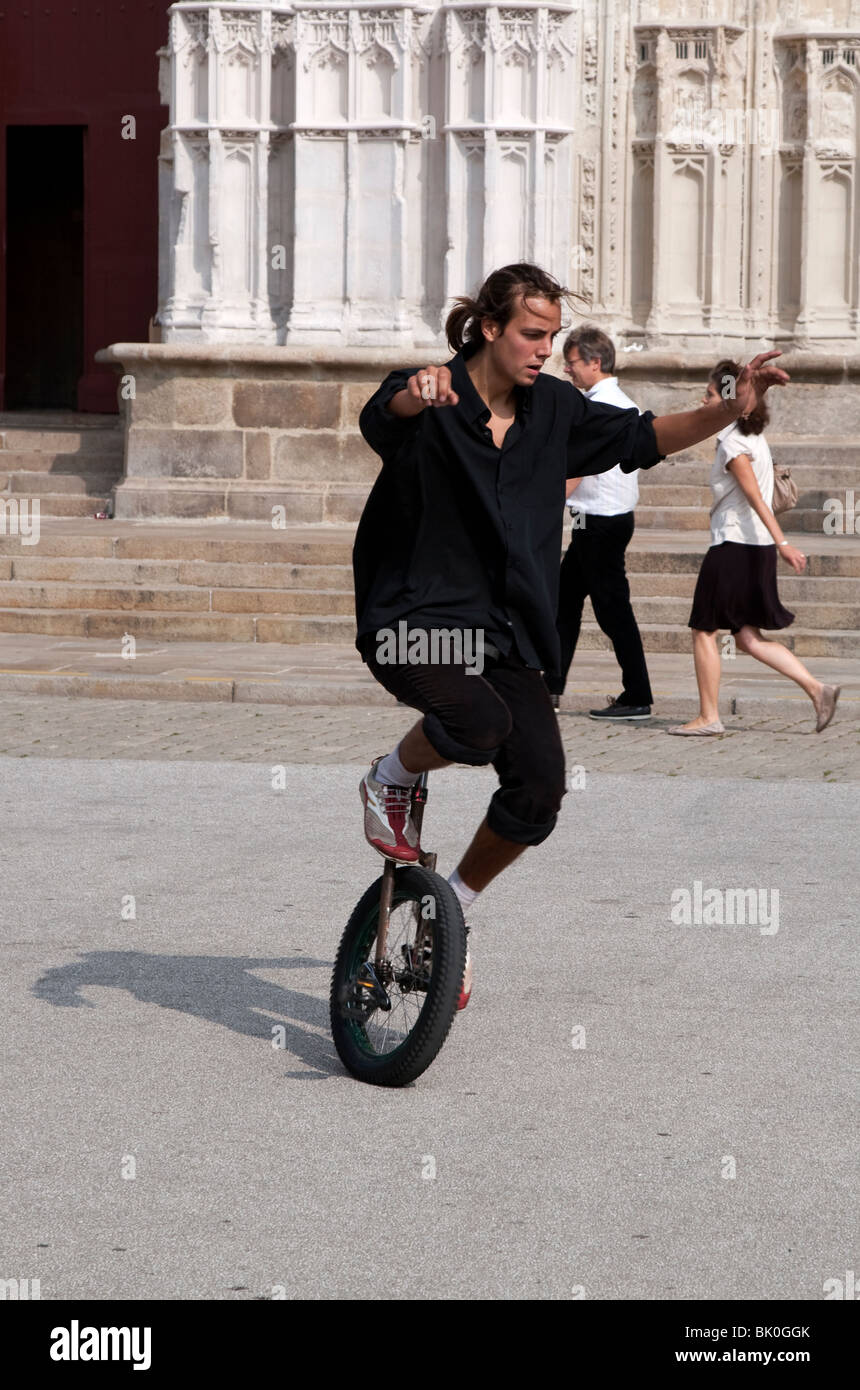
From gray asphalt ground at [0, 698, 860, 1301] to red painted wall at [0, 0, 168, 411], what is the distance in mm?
11766

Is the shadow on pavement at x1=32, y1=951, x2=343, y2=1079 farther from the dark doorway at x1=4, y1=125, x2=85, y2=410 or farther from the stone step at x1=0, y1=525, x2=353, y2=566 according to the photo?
the dark doorway at x1=4, y1=125, x2=85, y2=410

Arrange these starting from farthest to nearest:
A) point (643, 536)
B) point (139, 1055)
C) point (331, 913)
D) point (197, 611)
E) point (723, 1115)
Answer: point (643, 536)
point (197, 611)
point (331, 913)
point (139, 1055)
point (723, 1115)

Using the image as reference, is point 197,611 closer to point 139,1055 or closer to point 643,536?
point 643,536

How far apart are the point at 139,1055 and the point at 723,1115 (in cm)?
136

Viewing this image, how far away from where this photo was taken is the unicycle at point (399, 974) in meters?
4.61

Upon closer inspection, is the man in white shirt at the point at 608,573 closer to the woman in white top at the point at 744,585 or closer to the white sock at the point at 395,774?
the woman in white top at the point at 744,585

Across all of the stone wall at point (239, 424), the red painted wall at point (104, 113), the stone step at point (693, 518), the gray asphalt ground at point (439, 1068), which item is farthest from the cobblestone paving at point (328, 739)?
the red painted wall at point (104, 113)

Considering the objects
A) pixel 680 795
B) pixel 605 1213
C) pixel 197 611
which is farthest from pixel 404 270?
pixel 605 1213

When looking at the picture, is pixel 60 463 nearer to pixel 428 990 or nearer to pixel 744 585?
pixel 744 585

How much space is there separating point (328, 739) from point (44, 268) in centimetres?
1380

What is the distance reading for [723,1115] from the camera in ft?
14.8

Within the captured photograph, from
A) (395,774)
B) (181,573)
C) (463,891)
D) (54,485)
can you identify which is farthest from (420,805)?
(54,485)

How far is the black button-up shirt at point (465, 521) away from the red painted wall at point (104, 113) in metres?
15.0
